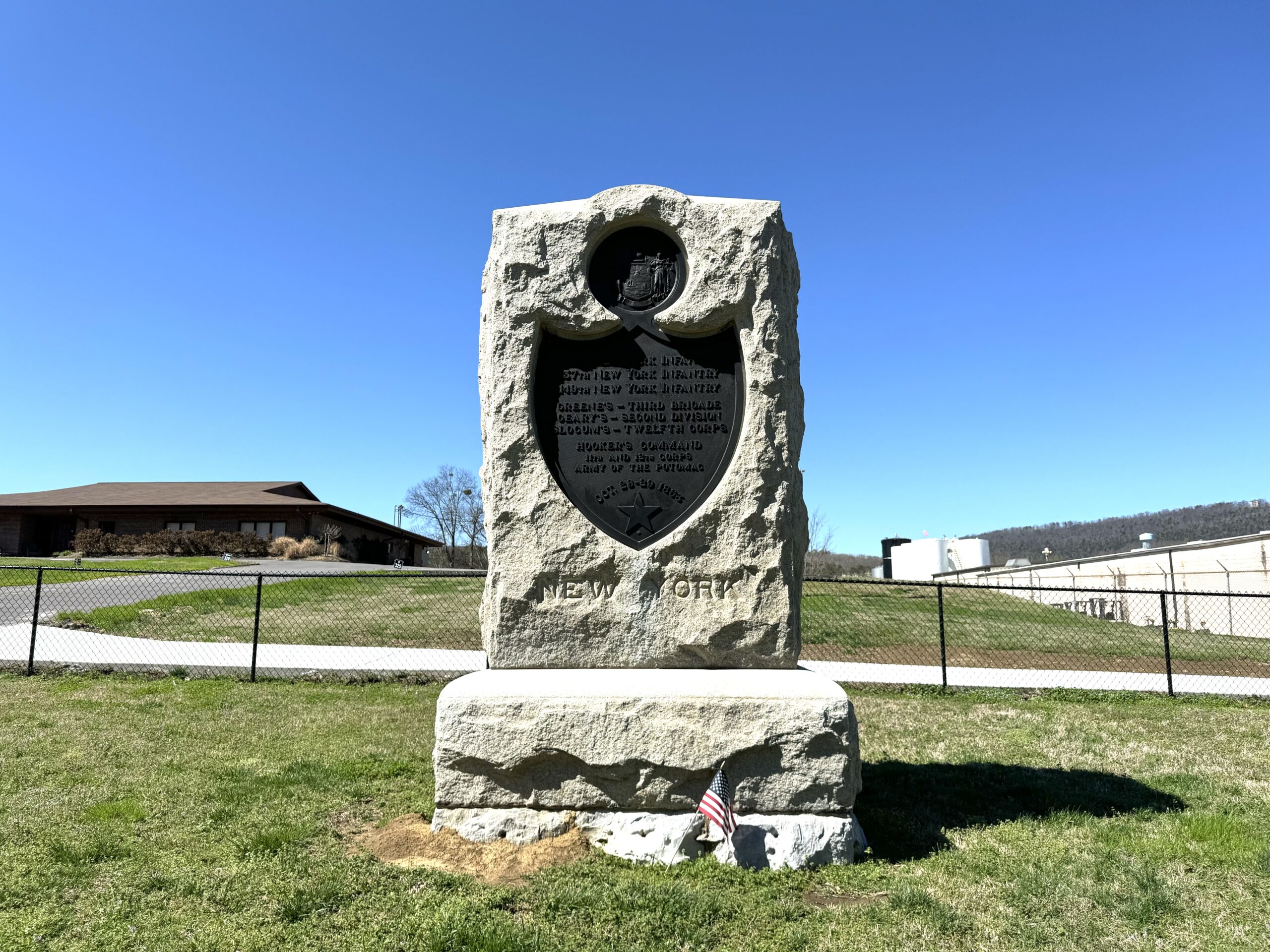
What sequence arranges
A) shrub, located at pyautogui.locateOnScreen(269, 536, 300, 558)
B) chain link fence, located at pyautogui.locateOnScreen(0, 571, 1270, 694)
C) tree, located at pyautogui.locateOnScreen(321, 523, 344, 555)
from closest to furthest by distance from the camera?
chain link fence, located at pyautogui.locateOnScreen(0, 571, 1270, 694) < shrub, located at pyautogui.locateOnScreen(269, 536, 300, 558) < tree, located at pyautogui.locateOnScreen(321, 523, 344, 555)

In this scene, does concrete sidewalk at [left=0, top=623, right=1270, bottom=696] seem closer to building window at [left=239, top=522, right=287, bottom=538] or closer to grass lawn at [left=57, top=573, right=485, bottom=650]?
grass lawn at [left=57, top=573, right=485, bottom=650]

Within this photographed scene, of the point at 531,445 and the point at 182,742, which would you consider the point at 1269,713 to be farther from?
the point at 182,742

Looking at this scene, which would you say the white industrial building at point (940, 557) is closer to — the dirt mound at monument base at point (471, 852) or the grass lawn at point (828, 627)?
the grass lawn at point (828, 627)

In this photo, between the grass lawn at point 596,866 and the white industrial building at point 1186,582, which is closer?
the grass lawn at point 596,866

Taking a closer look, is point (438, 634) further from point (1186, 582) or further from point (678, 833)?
point (1186, 582)

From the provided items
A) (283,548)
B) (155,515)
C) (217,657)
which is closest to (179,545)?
(155,515)

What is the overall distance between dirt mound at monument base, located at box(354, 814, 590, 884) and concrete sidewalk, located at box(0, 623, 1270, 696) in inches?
229

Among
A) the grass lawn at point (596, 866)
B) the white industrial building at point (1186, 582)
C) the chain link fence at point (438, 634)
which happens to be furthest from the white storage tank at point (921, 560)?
the grass lawn at point (596, 866)

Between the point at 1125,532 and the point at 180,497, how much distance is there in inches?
2472

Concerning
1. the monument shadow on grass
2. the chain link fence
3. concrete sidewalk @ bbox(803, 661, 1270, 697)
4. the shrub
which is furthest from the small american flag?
the shrub

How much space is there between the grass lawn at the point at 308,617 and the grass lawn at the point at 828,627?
0.14 feet

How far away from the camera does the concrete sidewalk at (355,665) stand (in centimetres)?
1012

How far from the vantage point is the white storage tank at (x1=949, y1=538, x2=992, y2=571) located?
4397cm

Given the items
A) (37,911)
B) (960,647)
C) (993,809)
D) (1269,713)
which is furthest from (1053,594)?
(37,911)
